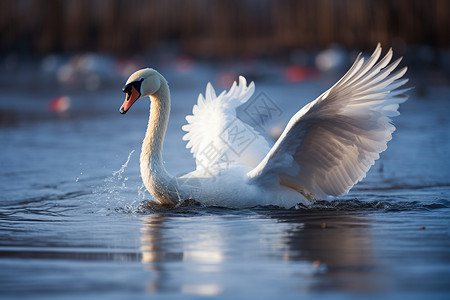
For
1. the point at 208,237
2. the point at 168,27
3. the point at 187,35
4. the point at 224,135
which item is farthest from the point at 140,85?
the point at 187,35

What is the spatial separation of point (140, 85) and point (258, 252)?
300 centimetres

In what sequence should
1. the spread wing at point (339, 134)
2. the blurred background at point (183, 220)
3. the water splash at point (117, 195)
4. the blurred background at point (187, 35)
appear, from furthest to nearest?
1. the blurred background at point (187, 35)
2. the water splash at point (117, 195)
3. the spread wing at point (339, 134)
4. the blurred background at point (183, 220)

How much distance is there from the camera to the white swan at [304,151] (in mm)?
7066

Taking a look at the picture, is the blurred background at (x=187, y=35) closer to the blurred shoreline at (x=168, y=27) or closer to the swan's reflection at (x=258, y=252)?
the blurred shoreline at (x=168, y=27)

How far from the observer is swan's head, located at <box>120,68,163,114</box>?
26.1 feet

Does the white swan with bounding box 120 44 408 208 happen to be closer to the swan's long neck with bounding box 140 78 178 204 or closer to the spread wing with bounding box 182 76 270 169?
the swan's long neck with bounding box 140 78 178 204

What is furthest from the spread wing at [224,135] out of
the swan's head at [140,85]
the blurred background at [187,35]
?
the blurred background at [187,35]

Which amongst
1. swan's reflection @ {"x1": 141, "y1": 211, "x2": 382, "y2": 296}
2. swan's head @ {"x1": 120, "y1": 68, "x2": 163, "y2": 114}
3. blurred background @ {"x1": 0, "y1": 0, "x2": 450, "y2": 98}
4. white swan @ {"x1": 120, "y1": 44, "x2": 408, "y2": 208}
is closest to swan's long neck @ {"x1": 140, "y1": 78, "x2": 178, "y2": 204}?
white swan @ {"x1": 120, "y1": 44, "x2": 408, "y2": 208}

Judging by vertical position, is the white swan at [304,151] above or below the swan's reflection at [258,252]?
above

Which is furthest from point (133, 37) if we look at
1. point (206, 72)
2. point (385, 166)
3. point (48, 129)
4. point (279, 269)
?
point (279, 269)

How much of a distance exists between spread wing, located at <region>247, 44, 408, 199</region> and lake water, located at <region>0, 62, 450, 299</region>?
0.35 meters

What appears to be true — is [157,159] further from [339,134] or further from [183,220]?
[339,134]

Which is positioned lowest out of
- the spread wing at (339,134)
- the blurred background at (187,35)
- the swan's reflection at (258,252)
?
the swan's reflection at (258,252)

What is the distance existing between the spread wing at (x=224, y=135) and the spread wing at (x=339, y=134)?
94 cm
